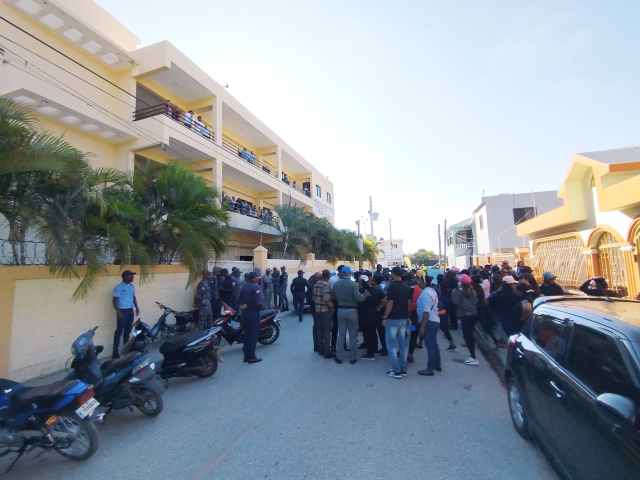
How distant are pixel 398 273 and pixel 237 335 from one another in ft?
13.7

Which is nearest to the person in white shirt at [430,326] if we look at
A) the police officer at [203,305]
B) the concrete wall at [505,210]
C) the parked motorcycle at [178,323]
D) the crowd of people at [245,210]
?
the police officer at [203,305]

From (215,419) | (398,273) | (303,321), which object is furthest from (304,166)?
(215,419)

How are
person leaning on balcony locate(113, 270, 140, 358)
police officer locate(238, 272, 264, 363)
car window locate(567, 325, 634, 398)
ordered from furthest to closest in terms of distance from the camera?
person leaning on balcony locate(113, 270, 140, 358)
police officer locate(238, 272, 264, 363)
car window locate(567, 325, 634, 398)

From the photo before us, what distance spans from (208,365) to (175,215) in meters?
4.36

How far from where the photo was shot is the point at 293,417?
4102 mm

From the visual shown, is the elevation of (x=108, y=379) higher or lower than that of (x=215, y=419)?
higher

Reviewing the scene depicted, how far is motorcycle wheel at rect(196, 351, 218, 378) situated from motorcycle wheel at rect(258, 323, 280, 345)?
85.1 inches

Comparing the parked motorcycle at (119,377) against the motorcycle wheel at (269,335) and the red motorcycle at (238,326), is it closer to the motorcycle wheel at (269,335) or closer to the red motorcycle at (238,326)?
the red motorcycle at (238,326)

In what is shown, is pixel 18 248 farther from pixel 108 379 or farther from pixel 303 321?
pixel 303 321

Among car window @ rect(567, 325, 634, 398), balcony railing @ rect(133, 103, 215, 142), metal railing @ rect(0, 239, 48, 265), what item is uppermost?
balcony railing @ rect(133, 103, 215, 142)

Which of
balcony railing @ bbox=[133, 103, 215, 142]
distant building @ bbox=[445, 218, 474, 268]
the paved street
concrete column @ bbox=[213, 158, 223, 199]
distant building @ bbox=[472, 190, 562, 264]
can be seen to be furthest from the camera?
distant building @ bbox=[445, 218, 474, 268]

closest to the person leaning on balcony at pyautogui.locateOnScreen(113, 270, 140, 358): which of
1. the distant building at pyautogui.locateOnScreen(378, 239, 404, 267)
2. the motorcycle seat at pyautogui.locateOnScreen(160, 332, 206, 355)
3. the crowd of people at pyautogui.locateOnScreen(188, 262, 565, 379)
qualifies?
the crowd of people at pyautogui.locateOnScreen(188, 262, 565, 379)

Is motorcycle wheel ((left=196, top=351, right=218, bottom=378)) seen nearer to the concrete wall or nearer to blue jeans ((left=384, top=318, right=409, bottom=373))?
blue jeans ((left=384, top=318, right=409, bottom=373))

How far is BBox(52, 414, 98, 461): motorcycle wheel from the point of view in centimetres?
334
